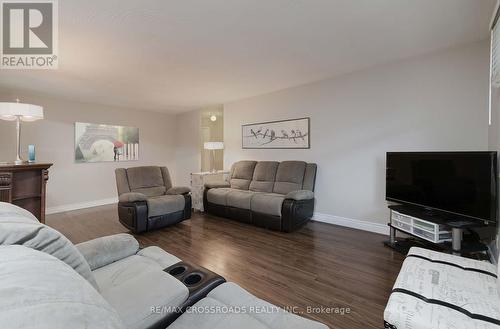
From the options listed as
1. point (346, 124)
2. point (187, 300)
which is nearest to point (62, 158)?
point (187, 300)

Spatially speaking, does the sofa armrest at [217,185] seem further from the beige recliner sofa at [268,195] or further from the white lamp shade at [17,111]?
the white lamp shade at [17,111]

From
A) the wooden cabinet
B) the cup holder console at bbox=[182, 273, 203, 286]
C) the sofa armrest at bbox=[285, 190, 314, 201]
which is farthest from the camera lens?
the sofa armrest at bbox=[285, 190, 314, 201]

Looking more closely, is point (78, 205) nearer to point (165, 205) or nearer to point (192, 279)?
point (165, 205)

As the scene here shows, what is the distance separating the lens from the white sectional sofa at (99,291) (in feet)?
1.30

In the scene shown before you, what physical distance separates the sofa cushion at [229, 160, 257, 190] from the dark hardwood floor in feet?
2.70

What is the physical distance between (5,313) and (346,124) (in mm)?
3698

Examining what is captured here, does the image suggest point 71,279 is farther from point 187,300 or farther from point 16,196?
point 16,196

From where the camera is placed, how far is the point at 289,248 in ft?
8.88

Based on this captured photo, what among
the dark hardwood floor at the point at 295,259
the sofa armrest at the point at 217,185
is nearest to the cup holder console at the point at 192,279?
the dark hardwood floor at the point at 295,259

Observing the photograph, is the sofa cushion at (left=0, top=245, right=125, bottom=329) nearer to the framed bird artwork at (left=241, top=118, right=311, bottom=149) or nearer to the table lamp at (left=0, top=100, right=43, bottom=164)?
the table lamp at (left=0, top=100, right=43, bottom=164)

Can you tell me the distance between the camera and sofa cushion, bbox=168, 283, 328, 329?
0.84m

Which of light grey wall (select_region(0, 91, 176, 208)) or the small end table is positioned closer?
light grey wall (select_region(0, 91, 176, 208))

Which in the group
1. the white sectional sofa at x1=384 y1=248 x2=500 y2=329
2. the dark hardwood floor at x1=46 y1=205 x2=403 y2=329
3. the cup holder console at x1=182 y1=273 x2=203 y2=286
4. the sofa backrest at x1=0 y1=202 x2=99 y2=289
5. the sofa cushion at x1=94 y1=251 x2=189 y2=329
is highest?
the sofa backrest at x1=0 y1=202 x2=99 y2=289

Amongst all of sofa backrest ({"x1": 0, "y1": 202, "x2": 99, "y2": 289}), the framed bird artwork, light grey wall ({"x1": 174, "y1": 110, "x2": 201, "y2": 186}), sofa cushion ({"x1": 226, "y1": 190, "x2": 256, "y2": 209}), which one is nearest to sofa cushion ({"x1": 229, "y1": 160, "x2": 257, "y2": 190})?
the framed bird artwork
